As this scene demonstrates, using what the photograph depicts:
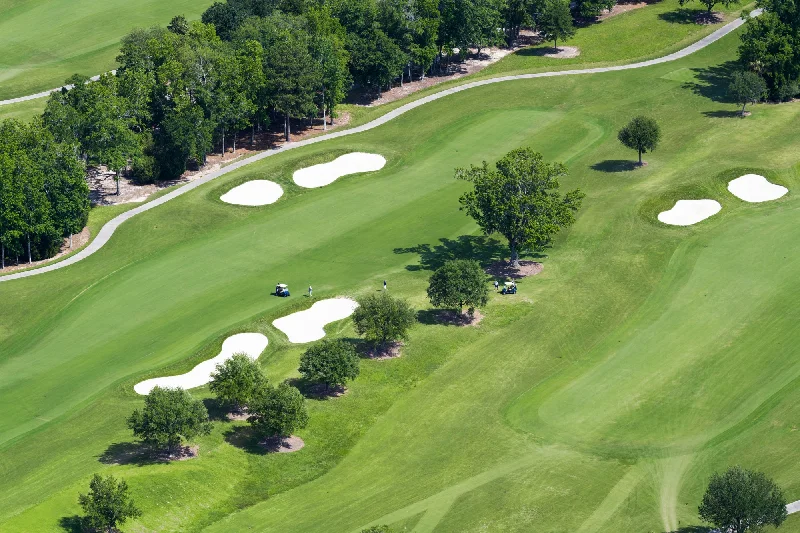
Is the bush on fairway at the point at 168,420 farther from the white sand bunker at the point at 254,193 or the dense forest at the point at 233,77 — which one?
the white sand bunker at the point at 254,193

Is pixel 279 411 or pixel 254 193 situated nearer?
pixel 279 411

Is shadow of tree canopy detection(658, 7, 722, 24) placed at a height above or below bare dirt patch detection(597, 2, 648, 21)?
below

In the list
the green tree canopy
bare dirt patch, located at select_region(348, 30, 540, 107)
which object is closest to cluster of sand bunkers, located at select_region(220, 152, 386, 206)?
bare dirt patch, located at select_region(348, 30, 540, 107)

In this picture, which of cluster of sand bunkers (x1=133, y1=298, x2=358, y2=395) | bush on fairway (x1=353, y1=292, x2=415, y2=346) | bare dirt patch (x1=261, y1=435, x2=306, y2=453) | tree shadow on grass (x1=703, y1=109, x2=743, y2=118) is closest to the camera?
bare dirt patch (x1=261, y1=435, x2=306, y2=453)

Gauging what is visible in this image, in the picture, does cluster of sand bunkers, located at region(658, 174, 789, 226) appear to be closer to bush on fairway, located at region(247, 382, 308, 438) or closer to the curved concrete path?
the curved concrete path

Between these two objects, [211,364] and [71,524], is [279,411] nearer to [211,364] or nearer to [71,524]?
[211,364]

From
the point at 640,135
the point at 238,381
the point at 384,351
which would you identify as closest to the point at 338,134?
the point at 640,135

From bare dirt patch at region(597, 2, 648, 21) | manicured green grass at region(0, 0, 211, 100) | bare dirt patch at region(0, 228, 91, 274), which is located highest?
manicured green grass at region(0, 0, 211, 100)
